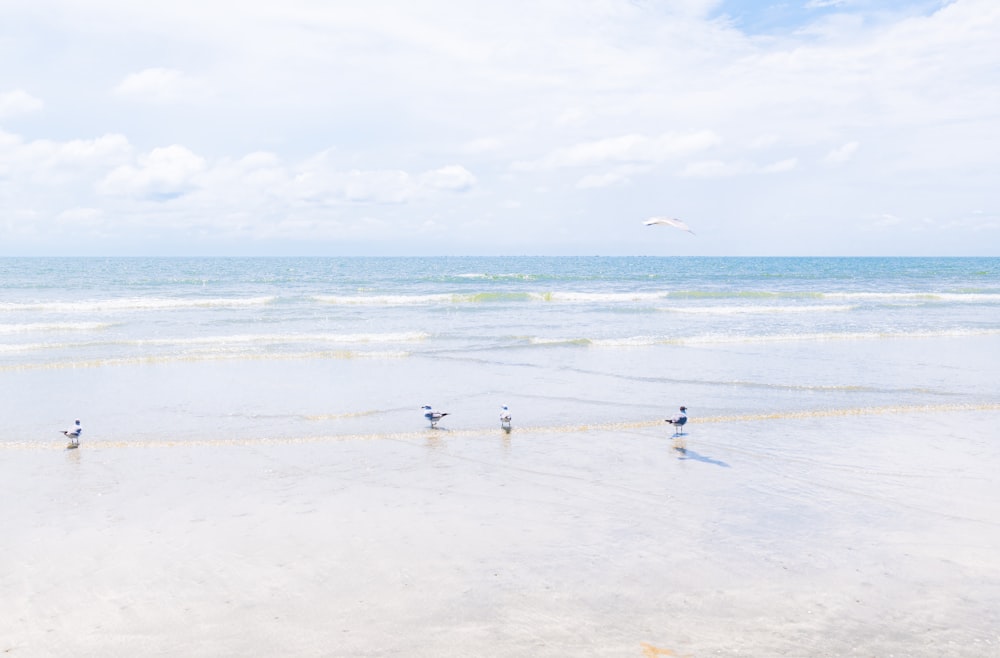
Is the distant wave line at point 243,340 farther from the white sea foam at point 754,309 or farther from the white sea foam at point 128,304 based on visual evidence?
the white sea foam at point 754,309

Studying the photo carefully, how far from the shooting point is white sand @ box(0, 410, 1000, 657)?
664cm

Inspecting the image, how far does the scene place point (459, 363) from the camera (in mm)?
21578

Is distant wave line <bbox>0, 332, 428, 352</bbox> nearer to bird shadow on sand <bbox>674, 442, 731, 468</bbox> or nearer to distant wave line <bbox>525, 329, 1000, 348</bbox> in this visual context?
distant wave line <bbox>525, 329, 1000, 348</bbox>

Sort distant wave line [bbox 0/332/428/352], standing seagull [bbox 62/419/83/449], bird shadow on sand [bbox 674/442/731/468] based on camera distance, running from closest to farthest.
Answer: bird shadow on sand [bbox 674/442/731/468] → standing seagull [bbox 62/419/83/449] → distant wave line [bbox 0/332/428/352]

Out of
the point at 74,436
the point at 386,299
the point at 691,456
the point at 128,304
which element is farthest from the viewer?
the point at 386,299

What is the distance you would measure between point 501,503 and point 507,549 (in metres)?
1.53

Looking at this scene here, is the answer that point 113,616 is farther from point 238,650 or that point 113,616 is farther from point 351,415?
point 351,415

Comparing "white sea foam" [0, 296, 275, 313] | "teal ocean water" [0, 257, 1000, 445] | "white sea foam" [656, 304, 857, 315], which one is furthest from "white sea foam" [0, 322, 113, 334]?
"white sea foam" [656, 304, 857, 315]

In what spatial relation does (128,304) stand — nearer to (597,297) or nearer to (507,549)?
(597,297)

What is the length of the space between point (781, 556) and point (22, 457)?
1114cm

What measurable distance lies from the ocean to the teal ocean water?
0.50 feet

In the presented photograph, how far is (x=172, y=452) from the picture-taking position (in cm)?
1257

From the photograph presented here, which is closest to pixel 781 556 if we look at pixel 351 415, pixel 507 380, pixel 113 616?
pixel 113 616

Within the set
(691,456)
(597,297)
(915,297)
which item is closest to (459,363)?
(691,456)
